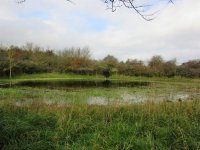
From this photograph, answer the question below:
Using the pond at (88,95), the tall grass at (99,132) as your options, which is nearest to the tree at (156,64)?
the pond at (88,95)

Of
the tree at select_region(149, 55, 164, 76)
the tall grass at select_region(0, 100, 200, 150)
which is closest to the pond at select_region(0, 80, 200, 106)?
the tall grass at select_region(0, 100, 200, 150)

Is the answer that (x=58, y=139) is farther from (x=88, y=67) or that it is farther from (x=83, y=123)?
(x=88, y=67)

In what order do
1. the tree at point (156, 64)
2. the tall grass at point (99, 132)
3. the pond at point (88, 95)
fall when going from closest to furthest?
the tall grass at point (99, 132) < the pond at point (88, 95) < the tree at point (156, 64)

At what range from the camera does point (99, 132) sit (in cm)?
683

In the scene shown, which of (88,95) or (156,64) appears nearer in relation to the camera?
(88,95)

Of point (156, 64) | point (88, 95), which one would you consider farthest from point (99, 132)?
point (156, 64)

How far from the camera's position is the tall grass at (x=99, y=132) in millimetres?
6012

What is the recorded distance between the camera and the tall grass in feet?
19.7

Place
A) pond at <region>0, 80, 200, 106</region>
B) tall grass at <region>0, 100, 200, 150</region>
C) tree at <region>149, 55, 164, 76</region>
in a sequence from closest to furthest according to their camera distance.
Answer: tall grass at <region>0, 100, 200, 150</region> → pond at <region>0, 80, 200, 106</region> → tree at <region>149, 55, 164, 76</region>

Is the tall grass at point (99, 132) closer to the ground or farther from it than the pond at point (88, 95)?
farther from it

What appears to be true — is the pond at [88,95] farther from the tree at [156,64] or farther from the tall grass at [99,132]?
the tree at [156,64]

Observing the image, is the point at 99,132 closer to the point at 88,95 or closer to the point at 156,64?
the point at 88,95

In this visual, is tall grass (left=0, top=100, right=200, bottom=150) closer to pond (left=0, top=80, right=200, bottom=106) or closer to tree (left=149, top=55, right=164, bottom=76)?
pond (left=0, top=80, right=200, bottom=106)

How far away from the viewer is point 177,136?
21.3ft
